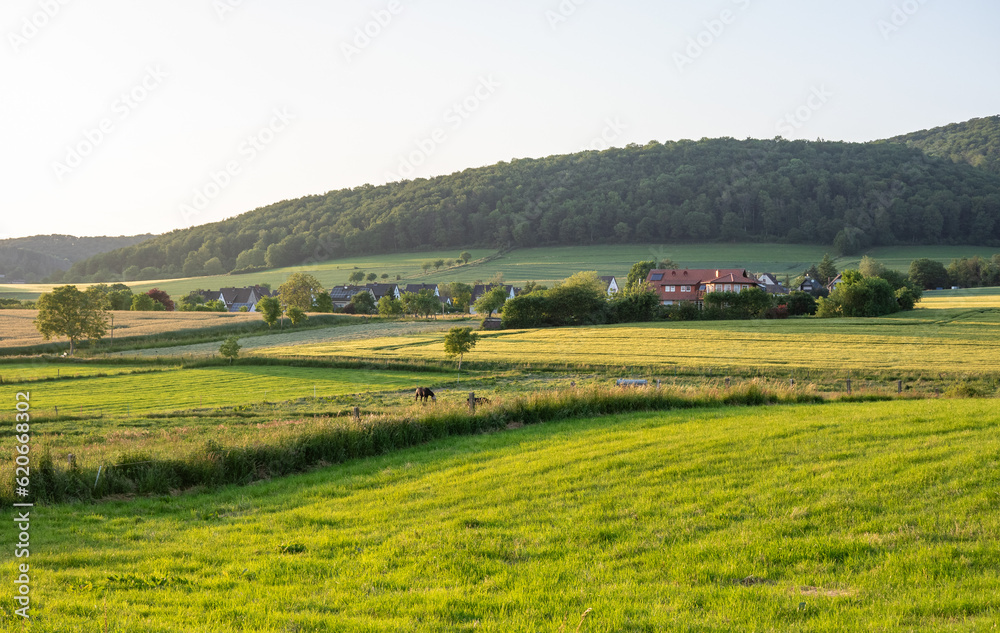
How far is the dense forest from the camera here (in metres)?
148

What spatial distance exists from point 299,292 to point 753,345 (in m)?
77.4

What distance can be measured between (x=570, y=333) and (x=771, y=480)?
5476cm

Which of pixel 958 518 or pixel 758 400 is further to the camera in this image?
pixel 758 400

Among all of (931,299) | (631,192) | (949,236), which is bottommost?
(931,299)

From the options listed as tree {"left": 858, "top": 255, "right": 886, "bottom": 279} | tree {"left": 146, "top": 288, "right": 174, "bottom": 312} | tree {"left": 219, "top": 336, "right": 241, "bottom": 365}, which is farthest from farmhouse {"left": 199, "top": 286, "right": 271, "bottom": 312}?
tree {"left": 858, "top": 255, "right": 886, "bottom": 279}

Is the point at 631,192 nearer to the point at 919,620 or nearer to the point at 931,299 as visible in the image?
the point at 931,299

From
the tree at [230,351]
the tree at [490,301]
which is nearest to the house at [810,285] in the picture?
the tree at [490,301]

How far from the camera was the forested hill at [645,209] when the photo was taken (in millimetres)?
147500

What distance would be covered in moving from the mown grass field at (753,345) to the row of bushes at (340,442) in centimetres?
2084

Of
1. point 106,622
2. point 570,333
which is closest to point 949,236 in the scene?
point 570,333

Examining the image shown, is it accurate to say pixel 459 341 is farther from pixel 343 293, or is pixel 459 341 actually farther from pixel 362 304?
pixel 343 293

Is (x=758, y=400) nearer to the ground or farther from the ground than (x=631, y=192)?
nearer to the ground

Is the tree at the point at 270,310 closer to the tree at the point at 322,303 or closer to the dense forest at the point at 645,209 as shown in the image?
the tree at the point at 322,303

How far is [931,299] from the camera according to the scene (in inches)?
3428
